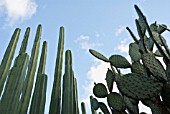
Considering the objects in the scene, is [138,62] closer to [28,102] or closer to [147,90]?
[147,90]

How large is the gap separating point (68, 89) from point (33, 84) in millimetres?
503

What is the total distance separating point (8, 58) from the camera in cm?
316

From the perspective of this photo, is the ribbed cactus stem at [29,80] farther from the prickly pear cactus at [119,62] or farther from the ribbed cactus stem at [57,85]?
the prickly pear cactus at [119,62]

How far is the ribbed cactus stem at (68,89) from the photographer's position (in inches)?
89.4

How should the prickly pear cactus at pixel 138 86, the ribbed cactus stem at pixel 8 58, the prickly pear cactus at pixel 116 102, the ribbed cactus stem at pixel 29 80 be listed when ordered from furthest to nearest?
the ribbed cactus stem at pixel 8 58, the ribbed cactus stem at pixel 29 80, the prickly pear cactus at pixel 116 102, the prickly pear cactus at pixel 138 86

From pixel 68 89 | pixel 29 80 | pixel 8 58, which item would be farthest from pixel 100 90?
pixel 8 58

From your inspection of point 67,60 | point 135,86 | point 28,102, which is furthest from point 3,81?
point 135,86

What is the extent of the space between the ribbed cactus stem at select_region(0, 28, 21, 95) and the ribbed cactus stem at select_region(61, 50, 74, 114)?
0.70m

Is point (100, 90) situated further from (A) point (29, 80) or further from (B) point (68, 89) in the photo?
(A) point (29, 80)

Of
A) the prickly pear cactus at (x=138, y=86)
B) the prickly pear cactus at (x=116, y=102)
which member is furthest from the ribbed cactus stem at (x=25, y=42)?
the prickly pear cactus at (x=138, y=86)

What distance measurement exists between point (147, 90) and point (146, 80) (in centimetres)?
6

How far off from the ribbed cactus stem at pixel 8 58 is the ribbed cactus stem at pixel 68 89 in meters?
0.70

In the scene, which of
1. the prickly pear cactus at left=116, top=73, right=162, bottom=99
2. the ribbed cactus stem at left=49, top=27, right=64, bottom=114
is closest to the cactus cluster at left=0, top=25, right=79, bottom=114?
the ribbed cactus stem at left=49, top=27, right=64, bottom=114

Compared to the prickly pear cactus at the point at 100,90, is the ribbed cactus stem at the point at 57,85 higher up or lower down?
higher up
